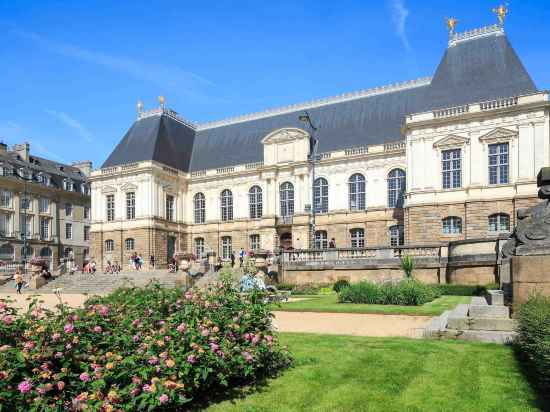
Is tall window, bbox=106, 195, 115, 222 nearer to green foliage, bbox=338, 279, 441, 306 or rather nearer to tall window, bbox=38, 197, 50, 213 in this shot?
tall window, bbox=38, 197, 50, 213

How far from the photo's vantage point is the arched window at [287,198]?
40.6m

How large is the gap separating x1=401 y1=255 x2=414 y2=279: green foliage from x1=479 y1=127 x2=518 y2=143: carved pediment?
11.8 m

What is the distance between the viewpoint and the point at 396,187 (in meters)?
36.4

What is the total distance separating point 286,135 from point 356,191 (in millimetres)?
8049

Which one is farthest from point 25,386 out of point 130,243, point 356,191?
point 130,243

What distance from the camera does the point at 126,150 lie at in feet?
150

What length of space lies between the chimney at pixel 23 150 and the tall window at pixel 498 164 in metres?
50.4

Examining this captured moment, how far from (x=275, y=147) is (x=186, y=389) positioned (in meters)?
37.2

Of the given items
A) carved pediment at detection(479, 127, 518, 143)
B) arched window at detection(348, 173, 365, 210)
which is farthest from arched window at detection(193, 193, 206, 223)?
carved pediment at detection(479, 127, 518, 143)

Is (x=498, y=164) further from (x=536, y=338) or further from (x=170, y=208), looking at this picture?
(x=170, y=208)

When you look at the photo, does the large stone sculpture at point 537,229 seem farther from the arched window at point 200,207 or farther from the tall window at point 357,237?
the arched window at point 200,207

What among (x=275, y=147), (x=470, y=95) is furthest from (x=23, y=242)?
(x=470, y=95)

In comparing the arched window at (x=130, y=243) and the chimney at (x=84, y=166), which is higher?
the chimney at (x=84, y=166)

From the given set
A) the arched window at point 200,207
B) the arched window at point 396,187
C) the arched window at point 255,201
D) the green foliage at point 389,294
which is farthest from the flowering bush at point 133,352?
the arched window at point 200,207
